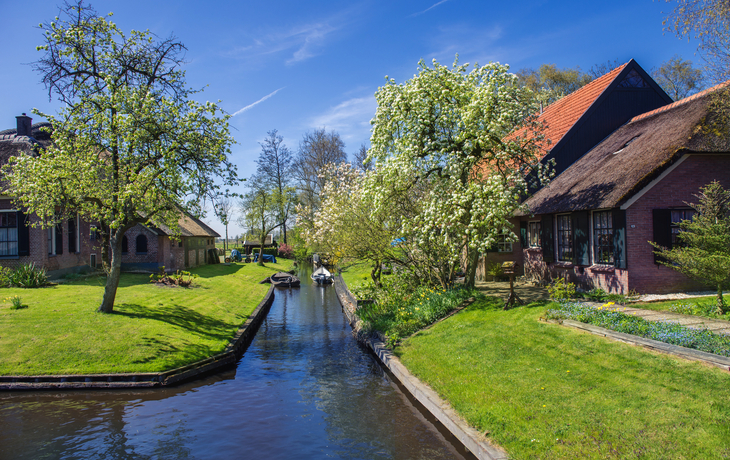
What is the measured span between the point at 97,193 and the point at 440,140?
9948 millimetres

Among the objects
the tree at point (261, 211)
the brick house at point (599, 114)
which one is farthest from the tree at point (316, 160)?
the brick house at point (599, 114)

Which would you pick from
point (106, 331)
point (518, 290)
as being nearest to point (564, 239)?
point (518, 290)

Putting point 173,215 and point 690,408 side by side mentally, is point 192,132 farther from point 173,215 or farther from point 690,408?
point 690,408

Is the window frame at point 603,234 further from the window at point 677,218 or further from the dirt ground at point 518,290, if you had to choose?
the dirt ground at point 518,290

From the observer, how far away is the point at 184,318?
1423cm

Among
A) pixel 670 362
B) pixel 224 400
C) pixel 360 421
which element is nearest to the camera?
pixel 670 362

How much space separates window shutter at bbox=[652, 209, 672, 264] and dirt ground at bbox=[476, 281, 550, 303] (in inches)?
135

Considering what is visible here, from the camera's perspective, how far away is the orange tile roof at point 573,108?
60.0ft

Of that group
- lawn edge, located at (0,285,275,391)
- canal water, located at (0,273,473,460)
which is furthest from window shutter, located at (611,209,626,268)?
lawn edge, located at (0,285,275,391)

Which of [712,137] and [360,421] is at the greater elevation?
[712,137]

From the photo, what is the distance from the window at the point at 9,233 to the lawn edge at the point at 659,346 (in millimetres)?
21410

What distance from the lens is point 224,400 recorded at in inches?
371

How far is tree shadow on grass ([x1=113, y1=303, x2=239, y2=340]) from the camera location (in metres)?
13.2

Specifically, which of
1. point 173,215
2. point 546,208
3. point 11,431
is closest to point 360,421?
point 11,431
